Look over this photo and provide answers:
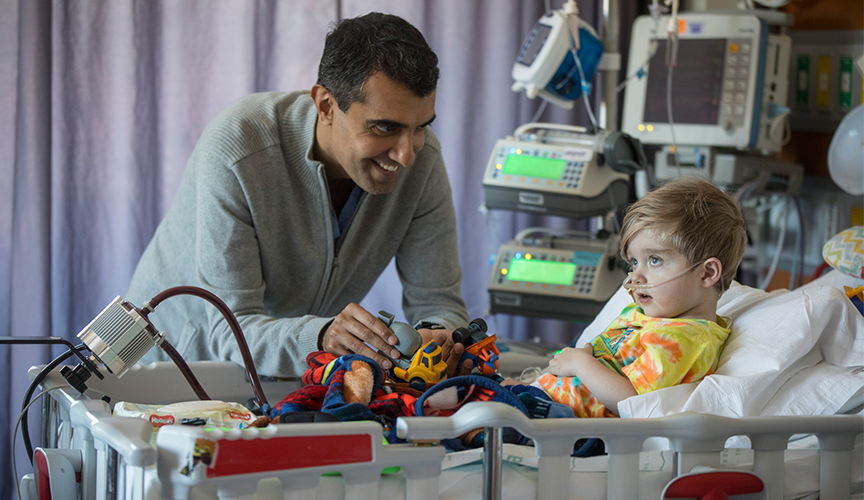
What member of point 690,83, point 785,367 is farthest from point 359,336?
point 690,83

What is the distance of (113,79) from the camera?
88.5 inches

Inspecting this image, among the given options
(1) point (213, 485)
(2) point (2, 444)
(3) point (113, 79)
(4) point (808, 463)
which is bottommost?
(2) point (2, 444)

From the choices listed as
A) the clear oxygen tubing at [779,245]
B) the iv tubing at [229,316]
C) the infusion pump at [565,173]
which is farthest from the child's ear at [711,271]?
the clear oxygen tubing at [779,245]

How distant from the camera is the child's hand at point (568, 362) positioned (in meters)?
1.23

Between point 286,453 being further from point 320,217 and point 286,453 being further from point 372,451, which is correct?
point 320,217

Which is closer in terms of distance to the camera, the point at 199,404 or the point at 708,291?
the point at 199,404

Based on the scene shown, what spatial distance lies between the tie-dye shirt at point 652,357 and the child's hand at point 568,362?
0.03 m

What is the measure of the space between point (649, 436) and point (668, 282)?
389 millimetres

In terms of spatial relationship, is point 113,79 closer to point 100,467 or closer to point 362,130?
point 362,130

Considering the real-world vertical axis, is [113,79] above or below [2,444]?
above

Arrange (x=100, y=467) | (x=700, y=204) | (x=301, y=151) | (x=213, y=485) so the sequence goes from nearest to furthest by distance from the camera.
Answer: (x=213, y=485)
(x=100, y=467)
(x=700, y=204)
(x=301, y=151)

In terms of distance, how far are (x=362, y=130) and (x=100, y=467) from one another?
2.63 ft

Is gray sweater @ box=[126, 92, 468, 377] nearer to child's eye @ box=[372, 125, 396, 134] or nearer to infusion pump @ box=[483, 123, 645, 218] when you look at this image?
child's eye @ box=[372, 125, 396, 134]

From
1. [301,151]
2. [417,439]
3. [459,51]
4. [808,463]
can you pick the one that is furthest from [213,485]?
[459,51]
